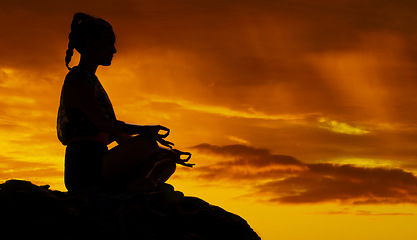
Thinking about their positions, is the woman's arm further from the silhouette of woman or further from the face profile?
the face profile

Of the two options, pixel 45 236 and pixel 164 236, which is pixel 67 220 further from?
pixel 164 236

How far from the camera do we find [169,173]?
41.7 ft

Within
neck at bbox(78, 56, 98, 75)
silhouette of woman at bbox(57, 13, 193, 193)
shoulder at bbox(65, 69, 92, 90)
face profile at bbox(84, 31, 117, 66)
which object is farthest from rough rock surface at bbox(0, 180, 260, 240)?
face profile at bbox(84, 31, 117, 66)

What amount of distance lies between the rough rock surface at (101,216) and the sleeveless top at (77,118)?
0.99 m

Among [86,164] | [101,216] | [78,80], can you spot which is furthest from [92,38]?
[101,216]

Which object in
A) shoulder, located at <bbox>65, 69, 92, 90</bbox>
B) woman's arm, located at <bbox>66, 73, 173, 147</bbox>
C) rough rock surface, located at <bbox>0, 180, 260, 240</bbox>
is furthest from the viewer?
shoulder, located at <bbox>65, 69, 92, 90</bbox>

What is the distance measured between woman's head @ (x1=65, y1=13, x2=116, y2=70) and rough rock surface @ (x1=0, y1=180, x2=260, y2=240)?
7.83 feet

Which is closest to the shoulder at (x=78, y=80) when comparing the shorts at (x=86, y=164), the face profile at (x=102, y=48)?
the face profile at (x=102, y=48)

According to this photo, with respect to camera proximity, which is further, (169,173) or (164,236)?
(169,173)

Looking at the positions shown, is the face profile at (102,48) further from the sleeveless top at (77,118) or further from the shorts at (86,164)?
the shorts at (86,164)

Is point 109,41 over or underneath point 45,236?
over

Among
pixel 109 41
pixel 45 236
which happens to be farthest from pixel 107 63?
pixel 45 236

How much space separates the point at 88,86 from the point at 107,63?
73cm

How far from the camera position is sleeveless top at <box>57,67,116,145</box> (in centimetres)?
1246
